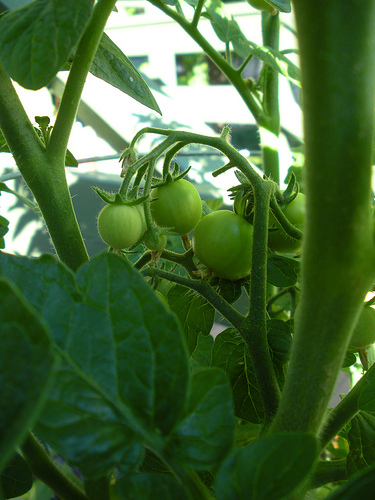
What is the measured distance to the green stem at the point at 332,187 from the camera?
0.11 metres

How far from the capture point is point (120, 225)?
0.28 metres

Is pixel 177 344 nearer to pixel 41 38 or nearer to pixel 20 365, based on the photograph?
pixel 20 365

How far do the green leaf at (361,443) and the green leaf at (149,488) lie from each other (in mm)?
163

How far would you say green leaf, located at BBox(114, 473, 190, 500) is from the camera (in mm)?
140

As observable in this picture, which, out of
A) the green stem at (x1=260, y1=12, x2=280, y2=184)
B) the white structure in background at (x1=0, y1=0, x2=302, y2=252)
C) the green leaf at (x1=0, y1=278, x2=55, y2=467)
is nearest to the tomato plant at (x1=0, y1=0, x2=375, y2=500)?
the green leaf at (x1=0, y1=278, x2=55, y2=467)

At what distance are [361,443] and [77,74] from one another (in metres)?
0.29

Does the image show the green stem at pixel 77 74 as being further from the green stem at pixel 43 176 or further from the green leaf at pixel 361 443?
the green leaf at pixel 361 443

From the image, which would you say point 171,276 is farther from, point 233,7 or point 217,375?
point 233,7

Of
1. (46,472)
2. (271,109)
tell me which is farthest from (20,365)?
(271,109)

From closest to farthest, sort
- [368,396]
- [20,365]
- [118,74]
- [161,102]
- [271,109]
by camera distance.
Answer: [20,365]
[368,396]
[118,74]
[271,109]
[161,102]

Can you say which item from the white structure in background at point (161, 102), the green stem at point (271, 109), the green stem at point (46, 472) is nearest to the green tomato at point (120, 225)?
the green stem at point (46, 472)

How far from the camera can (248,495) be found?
130mm

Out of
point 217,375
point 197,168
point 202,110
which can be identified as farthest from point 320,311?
point 202,110

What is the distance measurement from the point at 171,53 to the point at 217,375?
5.64 feet
